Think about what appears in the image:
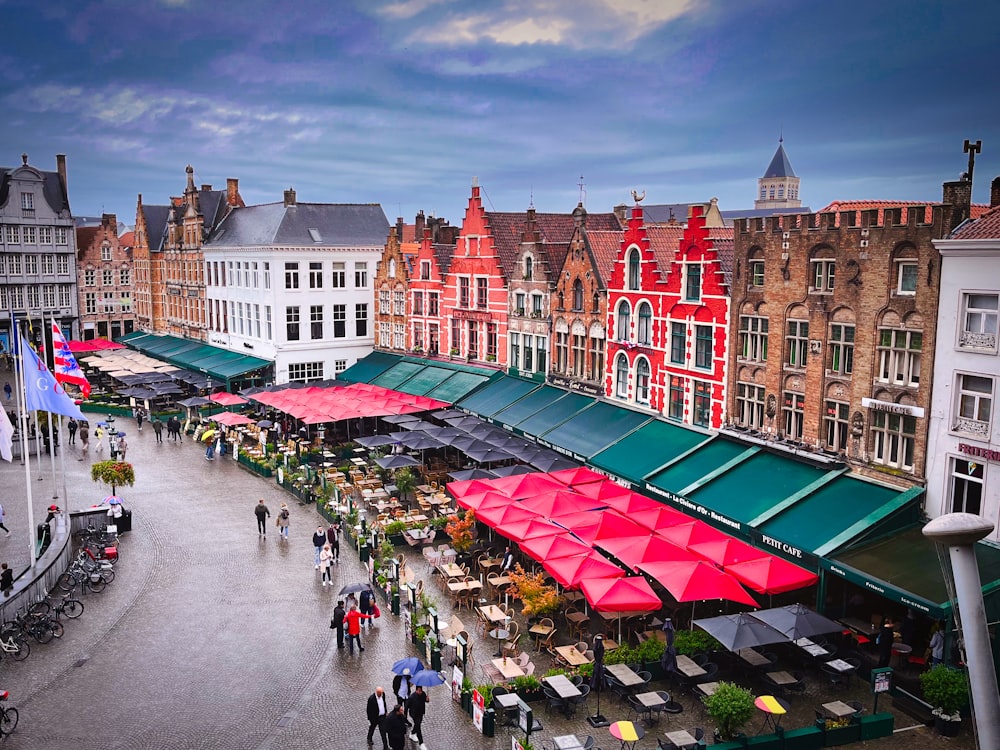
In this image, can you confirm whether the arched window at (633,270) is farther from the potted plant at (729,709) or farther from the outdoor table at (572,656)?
the potted plant at (729,709)

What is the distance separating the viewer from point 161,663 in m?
19.5

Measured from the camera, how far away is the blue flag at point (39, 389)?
25797mm

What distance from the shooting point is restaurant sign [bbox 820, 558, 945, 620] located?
17.6m

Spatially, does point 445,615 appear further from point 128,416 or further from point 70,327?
point 70,327

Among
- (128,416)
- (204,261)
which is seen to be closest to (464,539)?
(128,416)

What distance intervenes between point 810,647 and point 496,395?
831 inches

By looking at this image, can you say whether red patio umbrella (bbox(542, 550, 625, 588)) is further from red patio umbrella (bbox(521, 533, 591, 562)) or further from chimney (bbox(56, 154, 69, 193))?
chimney (bbox(56, 154, 69, 193))

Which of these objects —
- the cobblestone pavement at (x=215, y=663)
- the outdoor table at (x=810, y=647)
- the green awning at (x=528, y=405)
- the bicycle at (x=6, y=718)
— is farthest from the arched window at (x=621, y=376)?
the bicycle at (x=6, y=718)

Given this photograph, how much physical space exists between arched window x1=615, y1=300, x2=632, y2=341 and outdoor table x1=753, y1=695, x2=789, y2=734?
1728cm

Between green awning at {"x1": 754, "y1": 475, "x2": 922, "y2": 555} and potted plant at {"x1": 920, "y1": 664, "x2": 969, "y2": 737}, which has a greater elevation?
green awning at {"x1": 754, "y1": 475, "x2": 922, "y2": 555}

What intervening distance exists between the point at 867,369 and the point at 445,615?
44.0 feet

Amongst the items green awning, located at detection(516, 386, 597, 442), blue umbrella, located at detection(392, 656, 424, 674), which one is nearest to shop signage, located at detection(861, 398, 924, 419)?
green awning, located at detection(516, 386, 597, 442)

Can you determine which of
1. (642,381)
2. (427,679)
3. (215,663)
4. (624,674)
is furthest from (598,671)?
(642,381)

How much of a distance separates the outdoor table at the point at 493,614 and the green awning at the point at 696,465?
7.33m
